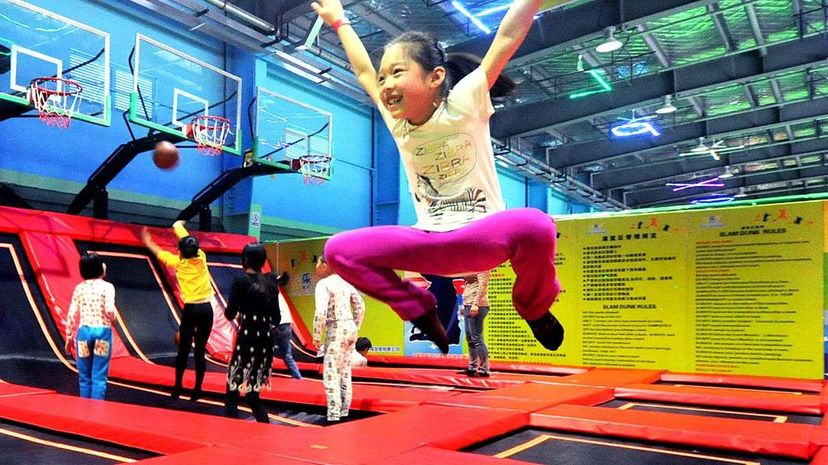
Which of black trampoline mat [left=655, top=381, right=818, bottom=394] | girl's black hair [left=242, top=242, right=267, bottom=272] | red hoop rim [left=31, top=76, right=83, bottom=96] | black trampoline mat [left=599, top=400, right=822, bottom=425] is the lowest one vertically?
black trampoline mat [left=599, top=400, right=822, bottom=425]

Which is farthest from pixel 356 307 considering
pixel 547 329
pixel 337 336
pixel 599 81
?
pixel 599 81

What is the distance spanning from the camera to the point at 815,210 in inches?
191

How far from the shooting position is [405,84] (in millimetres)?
1587

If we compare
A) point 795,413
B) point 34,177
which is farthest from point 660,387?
point 34,177

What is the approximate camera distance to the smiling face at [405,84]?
1591mm

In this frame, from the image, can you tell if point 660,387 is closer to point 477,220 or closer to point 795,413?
point 795,413

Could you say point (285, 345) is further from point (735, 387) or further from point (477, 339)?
point (735, 387)

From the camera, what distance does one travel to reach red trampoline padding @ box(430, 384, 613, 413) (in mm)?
3594

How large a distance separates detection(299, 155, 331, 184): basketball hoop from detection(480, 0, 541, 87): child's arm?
677cm

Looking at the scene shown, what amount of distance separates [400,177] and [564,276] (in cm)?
571

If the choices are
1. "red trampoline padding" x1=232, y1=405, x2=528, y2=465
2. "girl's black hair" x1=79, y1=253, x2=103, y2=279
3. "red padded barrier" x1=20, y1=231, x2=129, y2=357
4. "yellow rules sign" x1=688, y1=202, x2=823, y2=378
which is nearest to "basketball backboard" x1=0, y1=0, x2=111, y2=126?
"red padded barrier" x1=20, y1=231, x2=129, y2=357

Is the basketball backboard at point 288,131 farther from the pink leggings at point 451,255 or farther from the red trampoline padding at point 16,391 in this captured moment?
the pink leggings at point 451,255

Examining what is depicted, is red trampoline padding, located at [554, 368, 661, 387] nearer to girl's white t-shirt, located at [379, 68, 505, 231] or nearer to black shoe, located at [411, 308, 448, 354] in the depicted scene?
black shoe, located at [411, 308, 448, 354]

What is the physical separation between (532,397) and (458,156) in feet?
8.57
